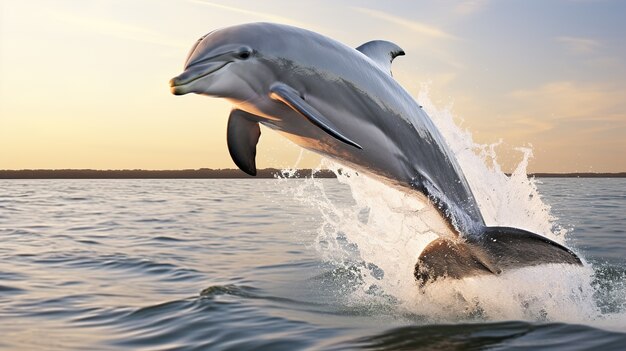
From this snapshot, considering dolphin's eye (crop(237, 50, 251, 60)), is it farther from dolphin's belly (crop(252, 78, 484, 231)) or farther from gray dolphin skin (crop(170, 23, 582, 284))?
dolphin's belly (crop(252, 78, 484, 231))

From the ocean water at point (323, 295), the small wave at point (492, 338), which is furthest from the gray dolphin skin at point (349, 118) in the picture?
the small wave at point (492, 338)

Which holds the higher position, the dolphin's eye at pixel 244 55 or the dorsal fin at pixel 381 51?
the dorsal fin at pixel 381 51

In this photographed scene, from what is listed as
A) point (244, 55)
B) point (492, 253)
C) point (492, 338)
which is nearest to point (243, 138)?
point (244, 55)

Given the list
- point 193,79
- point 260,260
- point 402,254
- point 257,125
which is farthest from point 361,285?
point 193,79

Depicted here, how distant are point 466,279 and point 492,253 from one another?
25.3 inches

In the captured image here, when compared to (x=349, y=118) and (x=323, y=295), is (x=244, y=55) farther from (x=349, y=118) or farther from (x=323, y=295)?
(x=323, y=295)

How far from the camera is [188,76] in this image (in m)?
4.91

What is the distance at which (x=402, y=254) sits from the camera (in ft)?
31.3

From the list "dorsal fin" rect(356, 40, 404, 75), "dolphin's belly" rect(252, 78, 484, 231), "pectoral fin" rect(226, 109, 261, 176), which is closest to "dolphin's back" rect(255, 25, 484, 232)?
"dolphin's belly" rect(252, 78, 484, 231)

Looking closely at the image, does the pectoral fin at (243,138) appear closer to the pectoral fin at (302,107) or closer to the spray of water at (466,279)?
the pectoral fin at (302,107)

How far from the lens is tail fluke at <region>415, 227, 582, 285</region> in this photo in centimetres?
705

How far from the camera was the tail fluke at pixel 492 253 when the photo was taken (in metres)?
7.05

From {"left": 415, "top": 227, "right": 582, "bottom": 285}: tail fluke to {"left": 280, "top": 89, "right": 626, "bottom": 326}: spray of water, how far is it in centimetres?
22

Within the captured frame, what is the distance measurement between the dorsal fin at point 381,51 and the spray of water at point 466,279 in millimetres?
1400
